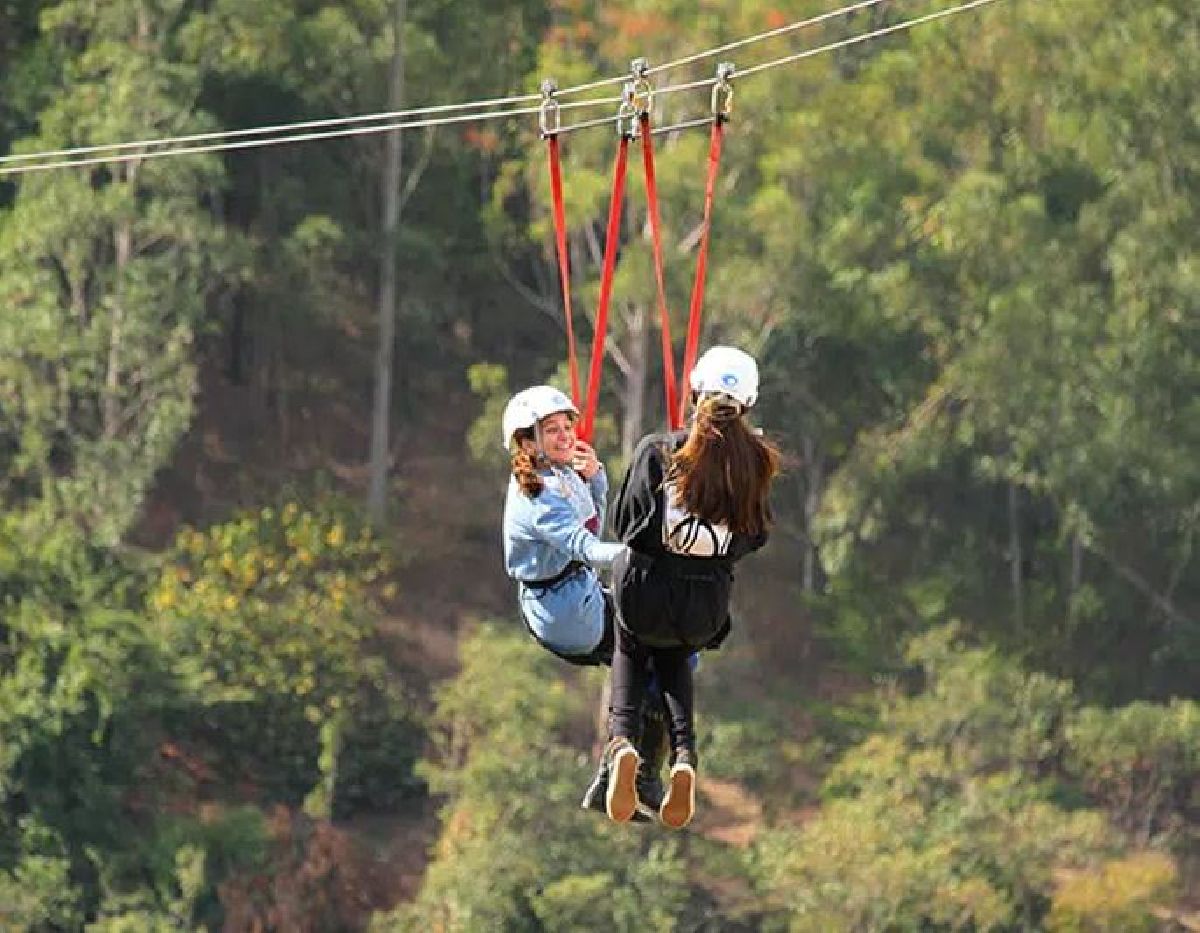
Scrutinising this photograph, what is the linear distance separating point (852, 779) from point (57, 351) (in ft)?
20.8

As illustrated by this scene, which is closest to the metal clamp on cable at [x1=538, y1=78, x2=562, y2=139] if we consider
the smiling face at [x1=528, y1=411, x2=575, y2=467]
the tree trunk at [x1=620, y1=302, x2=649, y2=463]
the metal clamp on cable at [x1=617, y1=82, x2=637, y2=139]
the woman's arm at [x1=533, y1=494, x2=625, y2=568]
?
the metal clamp on cable at [x1=617, y1=82, x2=637, y2=139]

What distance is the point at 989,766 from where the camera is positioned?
25625 millimetres

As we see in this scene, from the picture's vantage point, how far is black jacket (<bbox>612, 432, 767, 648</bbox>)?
27.3 feet

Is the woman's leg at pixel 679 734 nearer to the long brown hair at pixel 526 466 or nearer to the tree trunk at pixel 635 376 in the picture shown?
the long brown hair at pixel 526 466

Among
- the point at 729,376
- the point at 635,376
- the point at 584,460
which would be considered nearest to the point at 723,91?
the point at 584,460

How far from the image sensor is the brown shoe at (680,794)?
8562 mm

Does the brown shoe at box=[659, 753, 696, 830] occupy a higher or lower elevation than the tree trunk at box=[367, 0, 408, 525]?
lower

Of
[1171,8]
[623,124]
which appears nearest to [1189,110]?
[1171,8]

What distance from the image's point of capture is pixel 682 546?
8.40m

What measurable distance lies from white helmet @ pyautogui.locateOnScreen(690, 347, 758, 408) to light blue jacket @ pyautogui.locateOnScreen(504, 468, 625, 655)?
1.96 feet

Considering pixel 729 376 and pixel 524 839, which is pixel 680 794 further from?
pixel 524 839

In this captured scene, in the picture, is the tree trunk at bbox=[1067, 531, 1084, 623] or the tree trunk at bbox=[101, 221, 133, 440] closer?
the tree trunk at bbox=[101, 221, 133, 440]

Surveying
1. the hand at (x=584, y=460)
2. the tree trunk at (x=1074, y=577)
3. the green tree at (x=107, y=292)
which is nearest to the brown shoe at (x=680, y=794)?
the hand at (x=584, y=460)

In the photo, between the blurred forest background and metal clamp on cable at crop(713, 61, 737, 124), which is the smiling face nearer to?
metal clamp on cable at crop(713, 61, 737, 124)
